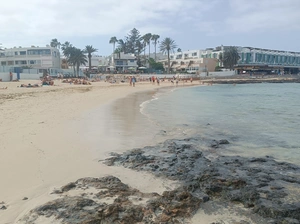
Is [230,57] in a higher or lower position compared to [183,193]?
higher

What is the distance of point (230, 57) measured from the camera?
290 ft

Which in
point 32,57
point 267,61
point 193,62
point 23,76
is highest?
point 267,61

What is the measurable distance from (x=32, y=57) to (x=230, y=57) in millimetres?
60459

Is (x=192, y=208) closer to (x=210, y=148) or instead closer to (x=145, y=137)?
(x=210, y=148)

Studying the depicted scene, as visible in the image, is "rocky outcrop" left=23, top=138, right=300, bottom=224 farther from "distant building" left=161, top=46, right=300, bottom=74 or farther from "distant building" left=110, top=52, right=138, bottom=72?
"distant building" left=161, top=46, right=300, bottom=74

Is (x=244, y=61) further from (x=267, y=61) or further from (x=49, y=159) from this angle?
(x=49, y=159)

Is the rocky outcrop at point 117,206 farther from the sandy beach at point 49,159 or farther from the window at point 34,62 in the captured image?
the window at point 34,62

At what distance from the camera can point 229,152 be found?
25.2 feet

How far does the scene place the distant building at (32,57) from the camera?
74125 mm

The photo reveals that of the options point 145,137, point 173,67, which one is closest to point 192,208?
point 145,137

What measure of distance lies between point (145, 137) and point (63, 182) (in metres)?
4.52

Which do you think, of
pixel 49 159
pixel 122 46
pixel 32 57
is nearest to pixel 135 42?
pixel 122 46

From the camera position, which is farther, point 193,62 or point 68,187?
point 193,62

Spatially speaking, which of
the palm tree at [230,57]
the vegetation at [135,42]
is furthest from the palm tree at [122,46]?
the palm tree at [230,57]
